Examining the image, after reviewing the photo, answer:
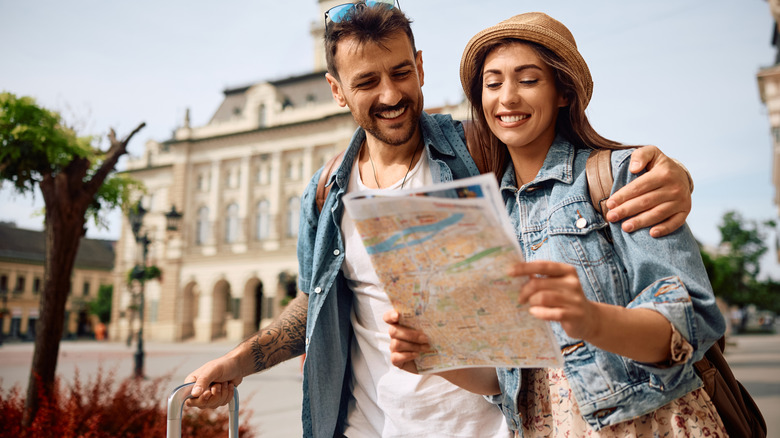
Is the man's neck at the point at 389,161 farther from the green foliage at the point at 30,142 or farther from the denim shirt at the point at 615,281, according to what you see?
the green foliage at the point at 30,142

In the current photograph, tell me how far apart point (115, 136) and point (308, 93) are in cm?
3231

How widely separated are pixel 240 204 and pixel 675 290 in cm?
3697

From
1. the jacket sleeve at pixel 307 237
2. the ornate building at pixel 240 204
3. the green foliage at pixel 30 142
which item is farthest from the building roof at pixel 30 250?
the jacket sleeve at pixel 307 237

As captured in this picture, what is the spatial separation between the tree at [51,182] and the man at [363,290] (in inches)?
137

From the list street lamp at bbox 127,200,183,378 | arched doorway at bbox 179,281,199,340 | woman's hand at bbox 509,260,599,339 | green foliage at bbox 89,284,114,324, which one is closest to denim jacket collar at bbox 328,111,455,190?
woman's hand at bbox 509,260,599,339

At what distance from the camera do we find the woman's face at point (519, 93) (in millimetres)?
1617

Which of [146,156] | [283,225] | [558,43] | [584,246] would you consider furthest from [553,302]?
[146,156]

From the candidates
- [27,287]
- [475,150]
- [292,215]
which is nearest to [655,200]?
[475,150]

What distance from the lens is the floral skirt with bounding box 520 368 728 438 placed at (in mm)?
1331

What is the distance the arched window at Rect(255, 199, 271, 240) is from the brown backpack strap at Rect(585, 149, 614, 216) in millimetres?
35354

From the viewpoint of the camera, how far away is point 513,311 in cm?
113

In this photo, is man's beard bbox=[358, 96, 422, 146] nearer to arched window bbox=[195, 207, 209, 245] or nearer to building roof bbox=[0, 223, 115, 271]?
arched window bbox=[195, 207, 209, 245]

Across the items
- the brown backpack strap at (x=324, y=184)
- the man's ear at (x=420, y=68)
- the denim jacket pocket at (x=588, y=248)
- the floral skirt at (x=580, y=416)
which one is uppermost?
the man's ear at (x=420, y=68)

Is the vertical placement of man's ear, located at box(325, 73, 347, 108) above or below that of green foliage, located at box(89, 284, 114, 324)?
below
